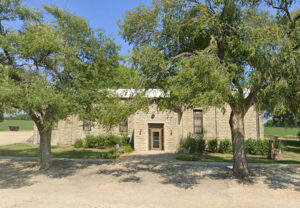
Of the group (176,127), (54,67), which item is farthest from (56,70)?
(176,127)

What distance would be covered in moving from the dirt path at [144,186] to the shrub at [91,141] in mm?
8325

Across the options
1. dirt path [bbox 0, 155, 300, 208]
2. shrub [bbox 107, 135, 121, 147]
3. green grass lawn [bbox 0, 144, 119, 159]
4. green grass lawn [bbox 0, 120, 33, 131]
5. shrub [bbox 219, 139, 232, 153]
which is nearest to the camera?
dirt path [bbox 0, 155, 300, 208]

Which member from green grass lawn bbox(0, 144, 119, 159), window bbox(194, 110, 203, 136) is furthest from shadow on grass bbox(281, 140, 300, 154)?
green grass lawn bbox(0, 144, 119, 159)

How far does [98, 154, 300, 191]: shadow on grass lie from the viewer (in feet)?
33.7

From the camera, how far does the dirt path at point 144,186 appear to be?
782 centimetres

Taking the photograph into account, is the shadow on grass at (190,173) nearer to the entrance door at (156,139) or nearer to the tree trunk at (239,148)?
the tree trunk at (239,148)

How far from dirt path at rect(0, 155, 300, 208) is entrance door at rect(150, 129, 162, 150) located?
6076mm

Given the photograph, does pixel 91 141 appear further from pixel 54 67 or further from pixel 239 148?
pixel 239 148

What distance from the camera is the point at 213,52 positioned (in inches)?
367

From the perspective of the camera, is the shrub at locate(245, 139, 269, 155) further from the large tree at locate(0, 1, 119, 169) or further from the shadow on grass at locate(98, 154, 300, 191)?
the large tree at locate(0, 1, 119, 169)

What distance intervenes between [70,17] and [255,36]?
866 cm

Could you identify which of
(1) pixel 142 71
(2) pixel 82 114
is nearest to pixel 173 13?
(1) pixel 142 71

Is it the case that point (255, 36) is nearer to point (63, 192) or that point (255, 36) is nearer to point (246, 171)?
point (246, 171)

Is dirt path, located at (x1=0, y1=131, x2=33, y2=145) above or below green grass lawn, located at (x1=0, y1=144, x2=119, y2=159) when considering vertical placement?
above
